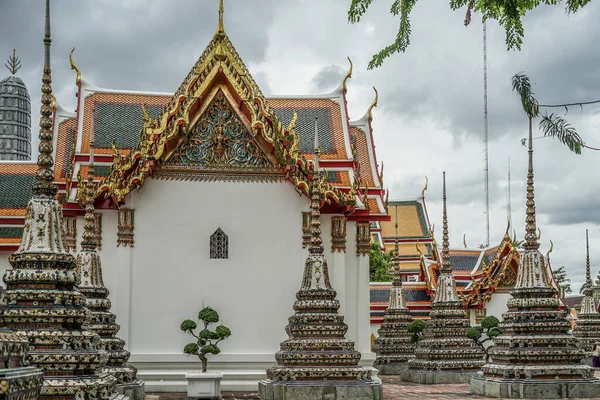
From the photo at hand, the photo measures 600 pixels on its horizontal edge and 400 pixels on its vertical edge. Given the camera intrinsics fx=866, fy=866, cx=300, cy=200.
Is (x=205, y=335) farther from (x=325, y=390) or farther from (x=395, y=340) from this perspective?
(x=395, y=340)

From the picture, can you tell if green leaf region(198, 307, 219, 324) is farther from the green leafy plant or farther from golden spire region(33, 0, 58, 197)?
the green leafy plant

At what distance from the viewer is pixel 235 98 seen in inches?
679

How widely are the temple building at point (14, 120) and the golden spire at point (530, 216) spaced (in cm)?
2568

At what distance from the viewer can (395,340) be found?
83.9 feet

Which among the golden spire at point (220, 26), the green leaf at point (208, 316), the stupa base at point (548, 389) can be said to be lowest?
the stupa base at point (548, 389)

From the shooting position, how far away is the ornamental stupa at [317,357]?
543 inches

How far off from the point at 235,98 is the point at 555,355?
774 cm

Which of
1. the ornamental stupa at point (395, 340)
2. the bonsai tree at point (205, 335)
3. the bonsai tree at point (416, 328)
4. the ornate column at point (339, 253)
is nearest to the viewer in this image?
the bonsai tree at point (205, 335)

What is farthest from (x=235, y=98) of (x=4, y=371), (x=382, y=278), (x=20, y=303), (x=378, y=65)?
(x=382, y=278)

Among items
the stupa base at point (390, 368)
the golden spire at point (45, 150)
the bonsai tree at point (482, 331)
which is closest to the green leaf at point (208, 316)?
the bonsai tree at point (482, 331)

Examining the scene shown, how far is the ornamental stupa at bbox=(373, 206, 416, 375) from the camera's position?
25406 mm

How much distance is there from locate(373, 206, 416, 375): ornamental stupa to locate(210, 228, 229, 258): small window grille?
980 cm

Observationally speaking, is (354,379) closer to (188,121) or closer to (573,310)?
(188,121)

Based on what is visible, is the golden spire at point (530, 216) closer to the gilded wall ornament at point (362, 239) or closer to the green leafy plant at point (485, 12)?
the gilded wall ornament at point (362, 239)
